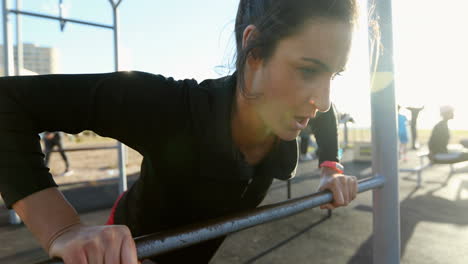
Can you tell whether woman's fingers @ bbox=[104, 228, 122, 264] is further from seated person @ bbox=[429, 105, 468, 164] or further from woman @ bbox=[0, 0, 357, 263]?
seated person @ bbox=[429, 105, 468, 164]

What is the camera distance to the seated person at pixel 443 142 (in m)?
3.95

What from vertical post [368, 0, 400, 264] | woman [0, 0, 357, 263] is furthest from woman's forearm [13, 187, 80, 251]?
vertical post [368, 0, 400, 264]

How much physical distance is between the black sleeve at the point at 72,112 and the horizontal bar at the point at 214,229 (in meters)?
0.17

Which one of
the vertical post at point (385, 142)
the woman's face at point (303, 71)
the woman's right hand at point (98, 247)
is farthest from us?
the vertical post at point (385, 142)

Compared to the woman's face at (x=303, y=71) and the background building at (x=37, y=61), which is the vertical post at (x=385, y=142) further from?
the background building at (x=37, y=61)

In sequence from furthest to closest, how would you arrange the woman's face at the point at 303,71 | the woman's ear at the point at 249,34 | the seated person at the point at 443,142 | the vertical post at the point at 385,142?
the seated person at the point at 443,142, the vertical post at the point at 385,142, the woman's ear at the point at 249,34, the woman's face at the point at 303,71

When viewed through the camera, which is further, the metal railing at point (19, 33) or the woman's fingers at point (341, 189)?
the metal railing at point (19, 33)

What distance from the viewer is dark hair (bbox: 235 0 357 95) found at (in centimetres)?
61

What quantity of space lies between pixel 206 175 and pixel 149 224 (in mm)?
223

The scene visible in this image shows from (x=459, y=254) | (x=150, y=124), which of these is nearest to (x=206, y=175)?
(x=150, y=124)

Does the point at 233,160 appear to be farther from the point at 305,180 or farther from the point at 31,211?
the point at 305,180

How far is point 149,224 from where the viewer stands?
0.79 metres

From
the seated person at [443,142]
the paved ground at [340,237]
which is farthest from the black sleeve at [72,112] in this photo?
the seated person at [443,142]

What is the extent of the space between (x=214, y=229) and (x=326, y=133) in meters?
0.68
